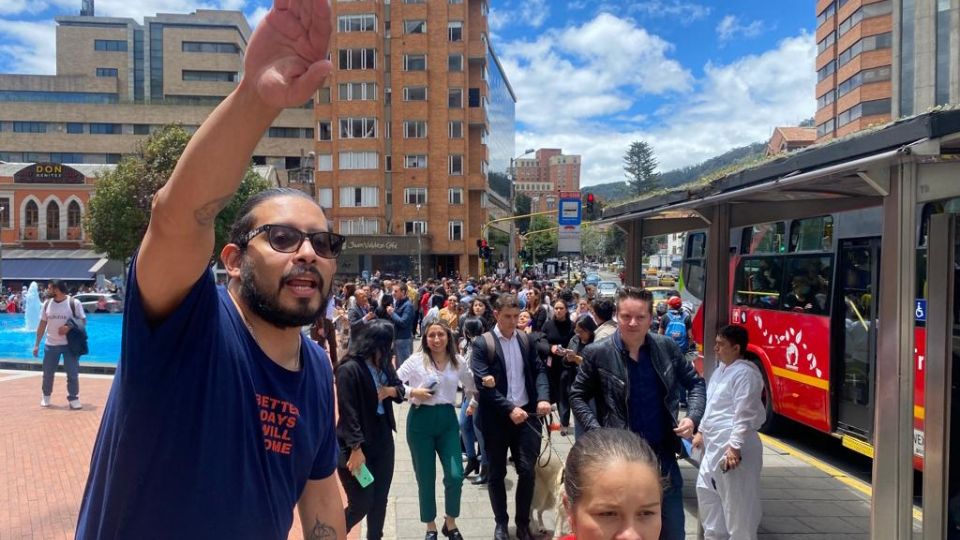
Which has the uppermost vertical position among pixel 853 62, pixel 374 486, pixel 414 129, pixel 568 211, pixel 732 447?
pixel 853 62

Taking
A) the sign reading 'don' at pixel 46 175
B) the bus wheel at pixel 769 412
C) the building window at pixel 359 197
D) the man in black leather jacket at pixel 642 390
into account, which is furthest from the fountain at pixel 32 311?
the man in black leather jacket at pixel 642 390

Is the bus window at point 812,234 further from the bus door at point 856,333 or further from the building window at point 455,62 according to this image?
the building window at point 455,62

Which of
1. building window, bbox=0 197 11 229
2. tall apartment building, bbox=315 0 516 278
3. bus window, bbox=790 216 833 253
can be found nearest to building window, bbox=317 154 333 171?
tall apartment building, bbox=315 0 516 278

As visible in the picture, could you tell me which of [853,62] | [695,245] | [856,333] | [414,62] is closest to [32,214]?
[414,62]

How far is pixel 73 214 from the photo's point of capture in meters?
47.6

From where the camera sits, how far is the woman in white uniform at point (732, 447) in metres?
4.57

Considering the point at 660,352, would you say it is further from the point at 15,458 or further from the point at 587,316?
the point at 15,458

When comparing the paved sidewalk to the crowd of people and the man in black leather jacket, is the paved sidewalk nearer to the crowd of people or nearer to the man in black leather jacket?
the man in black leather jacket

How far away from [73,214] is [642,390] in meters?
53.0

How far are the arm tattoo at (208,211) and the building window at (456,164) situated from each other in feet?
160

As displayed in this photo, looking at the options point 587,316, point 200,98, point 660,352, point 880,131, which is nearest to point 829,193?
point 880,131

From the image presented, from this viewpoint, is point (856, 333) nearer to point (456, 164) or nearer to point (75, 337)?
point (75, 337)

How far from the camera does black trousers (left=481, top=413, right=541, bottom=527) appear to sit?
206 inches

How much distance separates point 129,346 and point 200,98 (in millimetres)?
72599
